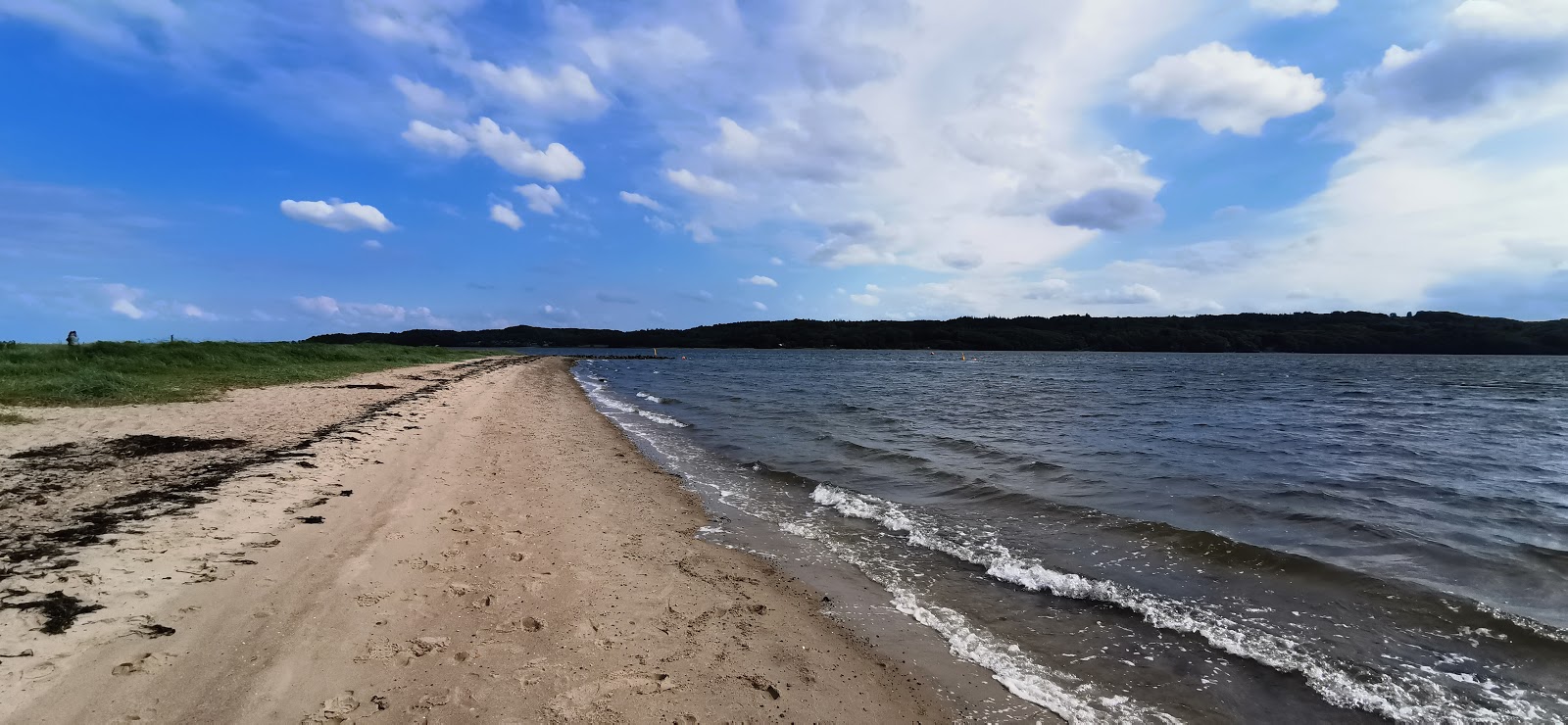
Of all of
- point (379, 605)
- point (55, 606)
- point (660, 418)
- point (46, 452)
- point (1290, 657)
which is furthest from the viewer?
point (660, 418)

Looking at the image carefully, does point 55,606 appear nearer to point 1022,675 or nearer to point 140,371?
point 1022,675

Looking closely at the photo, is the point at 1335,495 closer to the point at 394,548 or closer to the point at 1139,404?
the point at 394,548

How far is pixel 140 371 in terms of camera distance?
74.1 feet

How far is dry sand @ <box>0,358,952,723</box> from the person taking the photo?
3.81 m

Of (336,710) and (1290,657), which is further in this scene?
(1290,657)

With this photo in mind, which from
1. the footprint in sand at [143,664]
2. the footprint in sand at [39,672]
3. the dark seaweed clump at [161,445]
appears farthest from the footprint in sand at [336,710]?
the dark seaweed clump at [161,445]

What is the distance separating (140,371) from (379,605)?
2667cm

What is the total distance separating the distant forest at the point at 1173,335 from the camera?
12175cm

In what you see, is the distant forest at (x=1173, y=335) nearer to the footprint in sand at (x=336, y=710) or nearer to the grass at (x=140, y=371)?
the grass at (x=140, y=371)

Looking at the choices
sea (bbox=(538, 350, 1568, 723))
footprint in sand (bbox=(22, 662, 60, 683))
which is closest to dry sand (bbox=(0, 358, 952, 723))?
footprint in sand (bbox=(22, 662, 60, 683))

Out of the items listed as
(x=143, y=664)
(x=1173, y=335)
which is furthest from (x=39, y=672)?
(x=1173, y=335)

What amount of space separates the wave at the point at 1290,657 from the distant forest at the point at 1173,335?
138038 millimetres

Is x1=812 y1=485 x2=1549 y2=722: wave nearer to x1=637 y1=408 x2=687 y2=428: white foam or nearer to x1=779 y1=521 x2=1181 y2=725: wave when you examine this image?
x1=779 y1=521 x2=1181 y2=725: wave

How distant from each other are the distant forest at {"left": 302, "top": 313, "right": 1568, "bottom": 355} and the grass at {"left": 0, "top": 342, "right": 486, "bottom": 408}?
101 m
